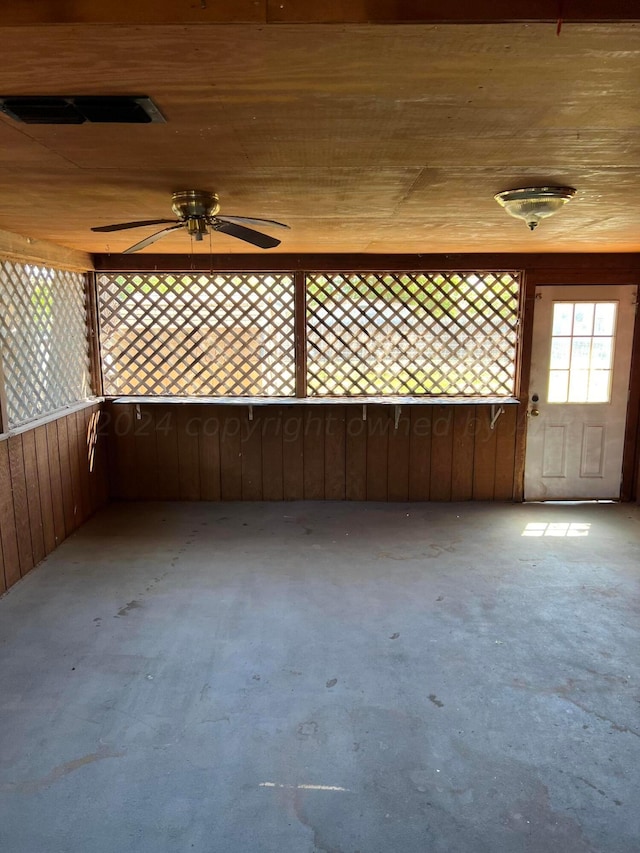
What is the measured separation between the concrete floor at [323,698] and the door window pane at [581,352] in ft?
4.18

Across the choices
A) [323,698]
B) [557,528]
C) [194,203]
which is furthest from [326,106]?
[557,528]

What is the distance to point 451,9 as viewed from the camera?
86 centimetres

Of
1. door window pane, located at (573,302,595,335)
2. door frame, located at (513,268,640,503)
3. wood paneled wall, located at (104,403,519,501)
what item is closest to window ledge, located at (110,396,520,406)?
wood paneled wall, located at (104,403,519,501)

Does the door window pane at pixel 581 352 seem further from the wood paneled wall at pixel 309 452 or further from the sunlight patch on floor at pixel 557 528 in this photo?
the sunlight patch on floor at pixel 557 528

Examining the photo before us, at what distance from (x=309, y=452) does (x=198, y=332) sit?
1295mm

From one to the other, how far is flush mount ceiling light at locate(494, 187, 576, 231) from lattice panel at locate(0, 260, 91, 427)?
2.71 meters

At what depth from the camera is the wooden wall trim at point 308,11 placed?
33.6 inches

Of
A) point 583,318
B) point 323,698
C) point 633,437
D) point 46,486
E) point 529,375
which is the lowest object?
point 323,698

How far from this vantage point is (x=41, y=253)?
139 inches

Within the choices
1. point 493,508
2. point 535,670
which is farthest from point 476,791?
point 493,508

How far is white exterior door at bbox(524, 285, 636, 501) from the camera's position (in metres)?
4.34

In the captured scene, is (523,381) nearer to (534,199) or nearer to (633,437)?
(633,437)

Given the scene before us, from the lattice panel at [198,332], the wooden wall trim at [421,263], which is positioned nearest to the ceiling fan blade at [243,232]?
the wooden wall trim at [421,263]

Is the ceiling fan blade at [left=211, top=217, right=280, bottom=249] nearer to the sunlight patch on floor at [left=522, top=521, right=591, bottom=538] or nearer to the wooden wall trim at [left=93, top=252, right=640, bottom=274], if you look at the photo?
the wooden wall trim at [left=93, top=252, right=640, bottom=274]
